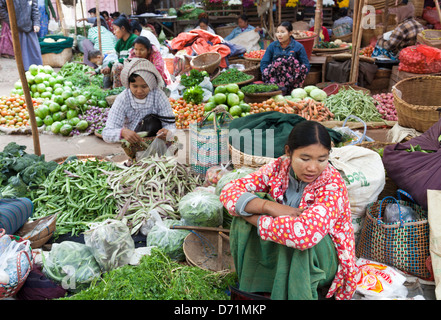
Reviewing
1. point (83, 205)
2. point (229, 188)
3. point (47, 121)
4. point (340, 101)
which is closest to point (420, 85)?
point (340, 101)

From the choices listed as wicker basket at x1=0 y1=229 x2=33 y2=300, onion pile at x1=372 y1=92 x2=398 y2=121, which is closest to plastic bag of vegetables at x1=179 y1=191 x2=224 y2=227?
wicker basket at x1=0 y1=229 x2=33 y2=300

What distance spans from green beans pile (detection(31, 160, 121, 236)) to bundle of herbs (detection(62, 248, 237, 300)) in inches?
37.6

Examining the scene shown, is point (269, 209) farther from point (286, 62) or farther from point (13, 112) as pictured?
point (13, 112)

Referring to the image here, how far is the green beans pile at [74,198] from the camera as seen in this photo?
10.2 ft

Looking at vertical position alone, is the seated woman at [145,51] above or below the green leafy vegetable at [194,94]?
above

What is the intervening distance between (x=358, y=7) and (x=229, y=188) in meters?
5.54

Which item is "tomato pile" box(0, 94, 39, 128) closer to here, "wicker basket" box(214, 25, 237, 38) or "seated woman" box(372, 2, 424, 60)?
"seated woman" box(372, 2, 424, 60)

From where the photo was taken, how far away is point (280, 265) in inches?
73.1

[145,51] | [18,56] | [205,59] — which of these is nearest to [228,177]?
[18,56]

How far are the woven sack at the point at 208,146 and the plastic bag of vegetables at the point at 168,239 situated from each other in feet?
2.92

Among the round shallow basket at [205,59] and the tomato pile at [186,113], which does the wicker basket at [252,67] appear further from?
the tomato pile at [186,113]

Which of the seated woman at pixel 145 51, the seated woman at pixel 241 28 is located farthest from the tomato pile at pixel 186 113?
the seated woman at pixel 241 28

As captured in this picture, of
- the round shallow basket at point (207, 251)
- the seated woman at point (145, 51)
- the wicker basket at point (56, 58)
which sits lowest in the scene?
the round shallow basket at point (207, 251)
